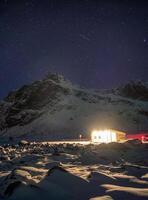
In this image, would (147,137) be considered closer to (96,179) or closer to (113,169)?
(113,169)

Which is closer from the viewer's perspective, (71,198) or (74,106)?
(71,198)

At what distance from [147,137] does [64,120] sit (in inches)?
4450

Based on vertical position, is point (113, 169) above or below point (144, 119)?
below

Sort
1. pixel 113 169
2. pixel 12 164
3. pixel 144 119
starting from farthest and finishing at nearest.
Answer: pixel 144 119
pixel 12 164
pixel 113 169

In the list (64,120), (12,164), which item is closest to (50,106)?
(64,120)

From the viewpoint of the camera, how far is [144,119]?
179 metres

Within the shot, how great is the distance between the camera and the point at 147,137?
5038 centimetres

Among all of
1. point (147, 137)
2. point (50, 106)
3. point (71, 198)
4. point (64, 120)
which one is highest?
point (50, 106)

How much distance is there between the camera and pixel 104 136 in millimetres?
58906

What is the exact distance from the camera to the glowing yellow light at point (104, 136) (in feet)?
191

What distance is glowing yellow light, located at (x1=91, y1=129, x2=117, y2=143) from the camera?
5825 cm

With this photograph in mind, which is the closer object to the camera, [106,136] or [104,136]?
[104,136]

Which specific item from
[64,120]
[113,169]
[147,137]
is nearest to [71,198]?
[113,169]

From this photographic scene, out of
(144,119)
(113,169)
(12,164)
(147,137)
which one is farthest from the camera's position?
(144,119)
